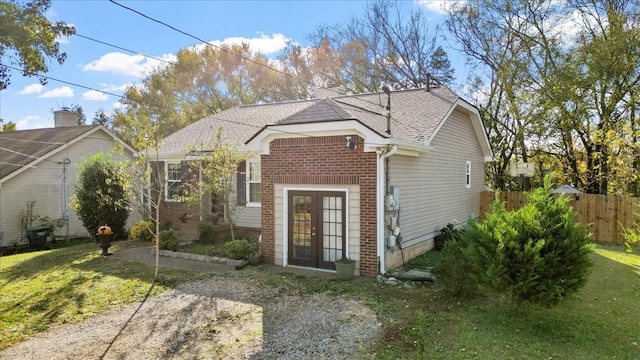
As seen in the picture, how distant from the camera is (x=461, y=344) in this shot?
5.70 m

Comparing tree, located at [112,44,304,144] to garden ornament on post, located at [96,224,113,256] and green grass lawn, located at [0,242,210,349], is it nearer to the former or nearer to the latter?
garden ornament on post, located at [96,224,113,256]

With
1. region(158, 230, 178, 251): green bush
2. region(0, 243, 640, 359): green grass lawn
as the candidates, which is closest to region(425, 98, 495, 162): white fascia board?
region(0, 243, 640, 359): green grass lawn

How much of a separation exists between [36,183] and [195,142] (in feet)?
25.0

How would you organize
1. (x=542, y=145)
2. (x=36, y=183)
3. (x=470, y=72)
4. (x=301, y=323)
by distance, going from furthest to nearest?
(x=470, y=72)
(x=542, y=145)
(x=36, y=183)
(x=301, y=323)

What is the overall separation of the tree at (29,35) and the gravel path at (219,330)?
234 inches

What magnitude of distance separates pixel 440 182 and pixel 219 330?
8.81 m

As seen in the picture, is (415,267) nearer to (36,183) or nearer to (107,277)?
(107,277)

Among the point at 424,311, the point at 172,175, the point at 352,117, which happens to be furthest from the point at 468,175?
the point at 172,175

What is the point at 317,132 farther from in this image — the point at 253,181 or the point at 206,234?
the point at 206,234

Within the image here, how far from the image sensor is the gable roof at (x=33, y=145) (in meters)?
16.6

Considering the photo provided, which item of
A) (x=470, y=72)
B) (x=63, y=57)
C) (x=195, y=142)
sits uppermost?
(x=470, y=72)

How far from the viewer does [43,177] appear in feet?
56.4

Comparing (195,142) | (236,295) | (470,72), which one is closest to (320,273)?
(236,295)

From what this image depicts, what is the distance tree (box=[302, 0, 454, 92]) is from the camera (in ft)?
85.4
